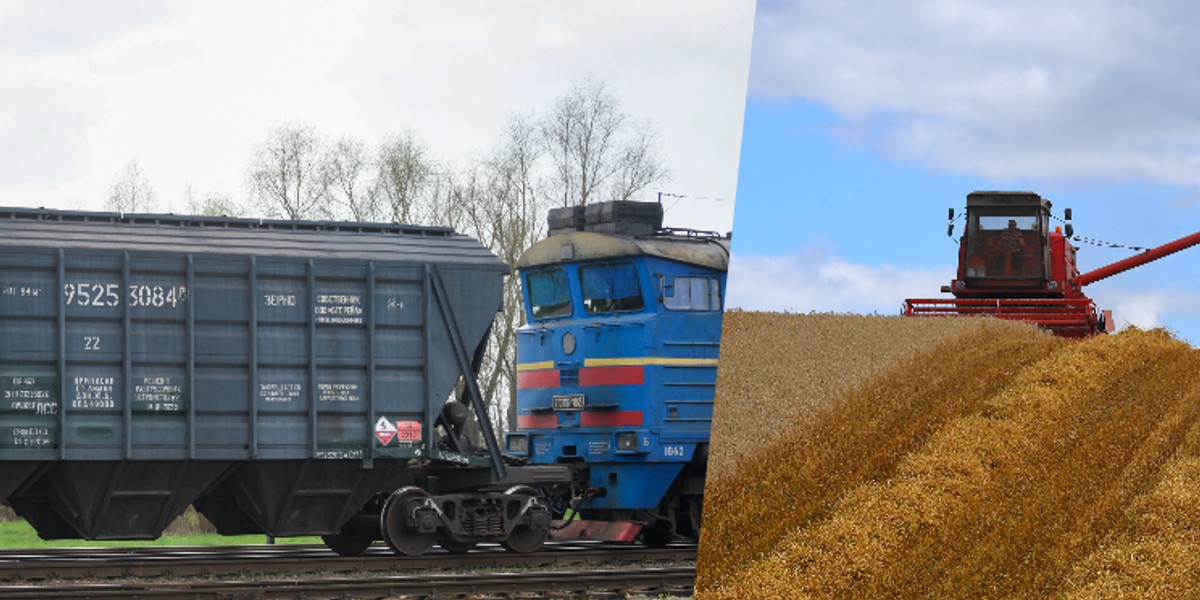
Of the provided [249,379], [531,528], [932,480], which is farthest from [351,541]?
[932,480]

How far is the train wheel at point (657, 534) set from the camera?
55.3 feet

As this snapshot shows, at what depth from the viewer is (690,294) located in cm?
1608

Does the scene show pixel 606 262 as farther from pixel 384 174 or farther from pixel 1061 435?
pixel 384 174

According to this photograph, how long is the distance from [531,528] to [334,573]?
2340 millimetres

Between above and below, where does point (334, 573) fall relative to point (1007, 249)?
below

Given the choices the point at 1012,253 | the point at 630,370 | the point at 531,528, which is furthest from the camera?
the point at 1012,253

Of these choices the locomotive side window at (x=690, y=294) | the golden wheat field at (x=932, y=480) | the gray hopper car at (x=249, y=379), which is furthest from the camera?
the locomotive side window at (x=690, y=294)

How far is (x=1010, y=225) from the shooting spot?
23.2 meters

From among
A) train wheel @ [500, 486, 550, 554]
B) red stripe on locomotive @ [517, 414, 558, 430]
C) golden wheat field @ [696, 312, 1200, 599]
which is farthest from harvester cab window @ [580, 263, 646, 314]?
golden wheat field @ [696, 312, 1200, 599]

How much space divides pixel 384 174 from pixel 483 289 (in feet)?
43.5

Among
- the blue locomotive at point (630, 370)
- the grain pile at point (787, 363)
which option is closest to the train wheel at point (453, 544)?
the blue locomotive at point (630, 370)

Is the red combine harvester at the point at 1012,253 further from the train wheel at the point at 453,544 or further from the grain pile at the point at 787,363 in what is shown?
the train wheel at the point at 453,544

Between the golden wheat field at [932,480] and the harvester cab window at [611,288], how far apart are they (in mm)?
2892

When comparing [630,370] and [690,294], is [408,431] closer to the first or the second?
[630,370]
